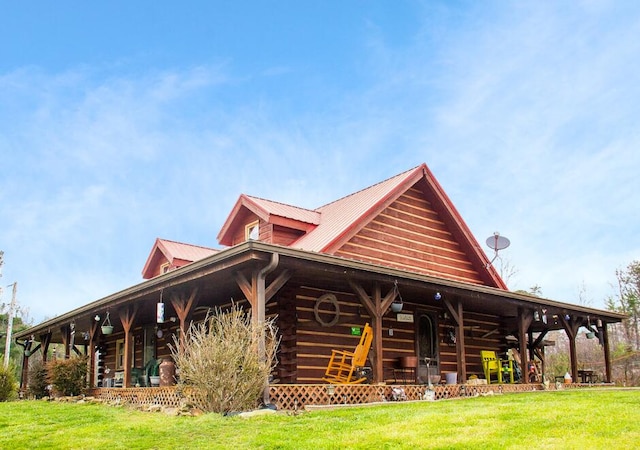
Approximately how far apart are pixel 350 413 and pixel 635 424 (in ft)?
14.5

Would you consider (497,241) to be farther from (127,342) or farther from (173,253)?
(127,342)

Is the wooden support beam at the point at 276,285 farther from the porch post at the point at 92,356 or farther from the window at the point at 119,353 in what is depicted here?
the window at the point at 119,353

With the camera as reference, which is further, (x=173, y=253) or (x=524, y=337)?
(x=173, y=253)

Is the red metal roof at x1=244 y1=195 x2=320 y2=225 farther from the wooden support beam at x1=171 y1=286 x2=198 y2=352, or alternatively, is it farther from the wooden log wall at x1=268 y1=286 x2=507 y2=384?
the wooden support beam at x1=171 y1=286 x2=198 y2=352

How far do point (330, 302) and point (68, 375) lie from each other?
777 cm

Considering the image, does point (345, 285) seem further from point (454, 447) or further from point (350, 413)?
point (454, 447)

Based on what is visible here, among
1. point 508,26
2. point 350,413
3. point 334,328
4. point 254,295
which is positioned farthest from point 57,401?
point 508,26

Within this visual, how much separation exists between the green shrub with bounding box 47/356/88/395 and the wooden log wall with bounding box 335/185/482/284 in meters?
7.86

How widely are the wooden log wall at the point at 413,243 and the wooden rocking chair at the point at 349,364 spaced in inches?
118

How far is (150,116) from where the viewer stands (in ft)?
73.3

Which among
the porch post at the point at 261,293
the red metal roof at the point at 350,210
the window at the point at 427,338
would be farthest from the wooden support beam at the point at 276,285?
the window at the point at 427,338

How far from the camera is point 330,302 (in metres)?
17.0

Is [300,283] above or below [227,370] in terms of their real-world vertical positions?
above

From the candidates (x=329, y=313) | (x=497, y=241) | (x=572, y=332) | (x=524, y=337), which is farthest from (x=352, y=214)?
(x=572, y=332)
